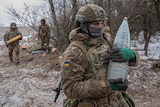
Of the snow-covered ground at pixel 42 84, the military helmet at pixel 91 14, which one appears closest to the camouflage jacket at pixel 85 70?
the military helmet at pixel 91 14

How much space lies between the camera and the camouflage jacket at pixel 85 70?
2.07 metres

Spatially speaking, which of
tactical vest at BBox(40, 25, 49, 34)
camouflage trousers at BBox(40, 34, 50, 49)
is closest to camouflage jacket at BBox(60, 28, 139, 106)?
tactical vest at BBox(40, 25, 49, 34)

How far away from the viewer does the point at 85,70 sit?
2158 millimetres

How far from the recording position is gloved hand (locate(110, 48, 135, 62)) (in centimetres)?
210

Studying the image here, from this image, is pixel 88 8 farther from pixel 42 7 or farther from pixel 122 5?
pixel 122 5

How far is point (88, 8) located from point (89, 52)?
0.38m

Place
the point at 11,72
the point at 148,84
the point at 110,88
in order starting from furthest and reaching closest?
the point at 11,72
the point at 148,84
the point at 110,88

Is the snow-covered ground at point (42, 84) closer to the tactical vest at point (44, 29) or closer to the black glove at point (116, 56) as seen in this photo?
the tactical vest at point (44, 29)

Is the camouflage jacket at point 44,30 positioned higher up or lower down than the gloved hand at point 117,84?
lower down

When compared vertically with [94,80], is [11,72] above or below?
below

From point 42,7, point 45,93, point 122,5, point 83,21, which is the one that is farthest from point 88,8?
point 122,5

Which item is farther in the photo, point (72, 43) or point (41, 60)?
point (41, 60)

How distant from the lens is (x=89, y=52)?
2.16 m

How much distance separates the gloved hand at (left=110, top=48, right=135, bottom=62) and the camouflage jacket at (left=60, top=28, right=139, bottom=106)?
0.09 metres
